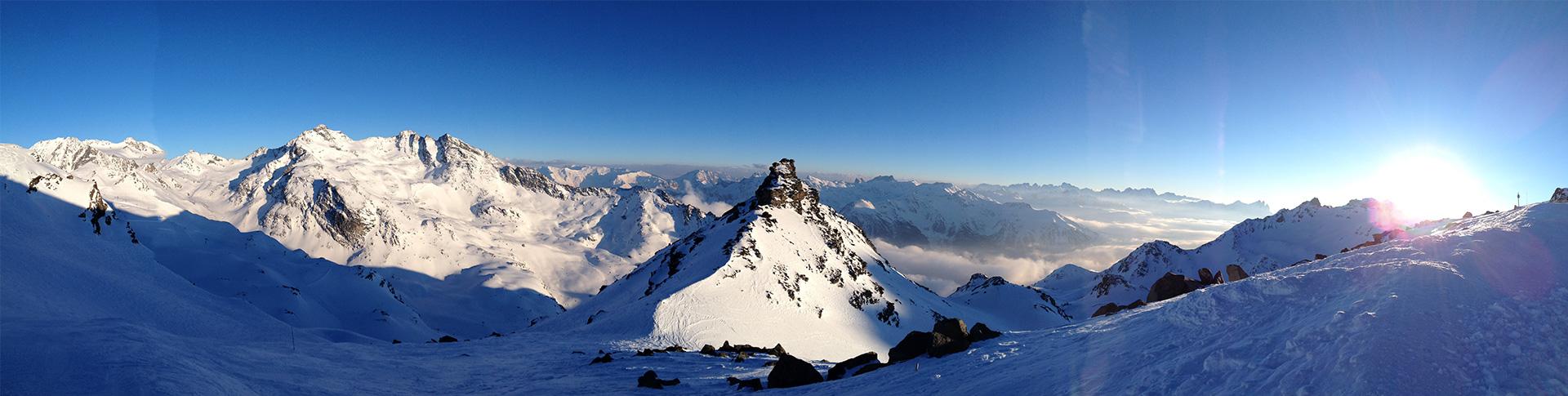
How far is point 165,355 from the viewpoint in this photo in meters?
13.6

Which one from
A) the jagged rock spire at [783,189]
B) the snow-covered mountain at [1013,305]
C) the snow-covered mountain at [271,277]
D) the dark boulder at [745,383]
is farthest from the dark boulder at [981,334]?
the snow-covered mountain at [1013,305]

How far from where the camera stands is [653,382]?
2059cm

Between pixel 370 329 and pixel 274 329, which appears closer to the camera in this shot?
pixel 274 329

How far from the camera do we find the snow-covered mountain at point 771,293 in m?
56.1

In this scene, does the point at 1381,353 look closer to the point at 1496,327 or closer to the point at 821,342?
the point at 1496,327

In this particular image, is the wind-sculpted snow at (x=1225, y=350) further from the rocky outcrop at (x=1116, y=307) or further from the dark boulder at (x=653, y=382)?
the rocky outcrop at (x=1116, y=307)

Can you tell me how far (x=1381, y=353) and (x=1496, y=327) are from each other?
267 centimetres

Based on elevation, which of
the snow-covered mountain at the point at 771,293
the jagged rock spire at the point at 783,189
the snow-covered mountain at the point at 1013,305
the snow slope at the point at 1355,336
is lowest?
the snow-covered mountain at the point at 1013,305

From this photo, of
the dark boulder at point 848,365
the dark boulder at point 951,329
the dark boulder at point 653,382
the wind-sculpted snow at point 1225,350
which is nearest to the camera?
the wind-sculpted snow at point 1225,350

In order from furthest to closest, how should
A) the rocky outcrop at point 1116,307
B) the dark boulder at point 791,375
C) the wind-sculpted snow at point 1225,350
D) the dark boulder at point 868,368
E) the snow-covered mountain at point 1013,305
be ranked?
the snow-covered mountain at point 1013,305
the rocky outcrop at point 1116,307
the dark boulder at point 868,368
the dark boulder at point 791,375
the wind-sculpted snow at point 1225,350

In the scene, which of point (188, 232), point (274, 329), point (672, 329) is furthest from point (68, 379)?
point (188, 232)

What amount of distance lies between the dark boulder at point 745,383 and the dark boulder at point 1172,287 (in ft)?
149

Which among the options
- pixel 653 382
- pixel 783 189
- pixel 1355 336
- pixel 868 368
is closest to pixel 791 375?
pixel 868 368

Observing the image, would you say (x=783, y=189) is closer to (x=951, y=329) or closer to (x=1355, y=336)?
(x=951, y=329)
